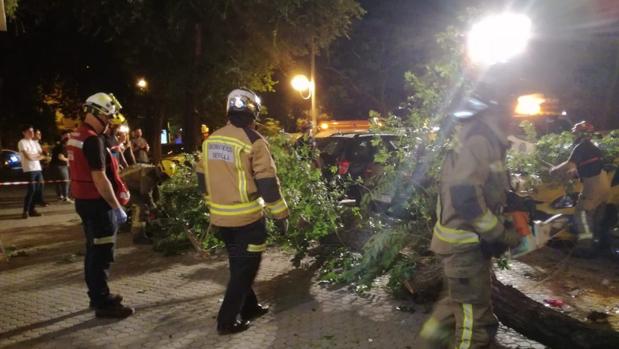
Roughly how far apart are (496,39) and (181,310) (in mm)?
3742

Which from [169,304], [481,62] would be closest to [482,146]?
[481,62]

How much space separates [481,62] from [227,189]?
2.46 metres

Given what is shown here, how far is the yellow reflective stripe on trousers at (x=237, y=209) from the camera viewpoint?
4.21 m

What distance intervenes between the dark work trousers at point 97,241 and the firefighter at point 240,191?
1.09m

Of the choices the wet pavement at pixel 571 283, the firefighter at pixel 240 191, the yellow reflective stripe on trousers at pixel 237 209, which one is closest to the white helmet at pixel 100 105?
the firefighter at pixel 240 191

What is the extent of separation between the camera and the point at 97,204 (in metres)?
4.82

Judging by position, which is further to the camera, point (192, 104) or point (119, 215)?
point (192, 104)

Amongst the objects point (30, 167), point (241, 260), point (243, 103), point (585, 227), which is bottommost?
point (585, 227)

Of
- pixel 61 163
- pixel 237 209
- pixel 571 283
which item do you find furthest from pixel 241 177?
pixel 61 163

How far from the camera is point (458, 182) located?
3121 millimetres

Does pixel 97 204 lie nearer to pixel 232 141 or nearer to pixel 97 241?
pixel 97 241

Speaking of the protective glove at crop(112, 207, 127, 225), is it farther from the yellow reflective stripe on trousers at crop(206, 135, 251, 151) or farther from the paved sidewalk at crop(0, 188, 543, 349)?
the yellow reflective stripe on trousers at crop(206, 135, 251, 151)

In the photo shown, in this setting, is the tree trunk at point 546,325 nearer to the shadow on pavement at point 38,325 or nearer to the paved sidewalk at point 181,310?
the paved sidewalk at point 181,310

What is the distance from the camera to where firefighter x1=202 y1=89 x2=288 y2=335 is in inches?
163
